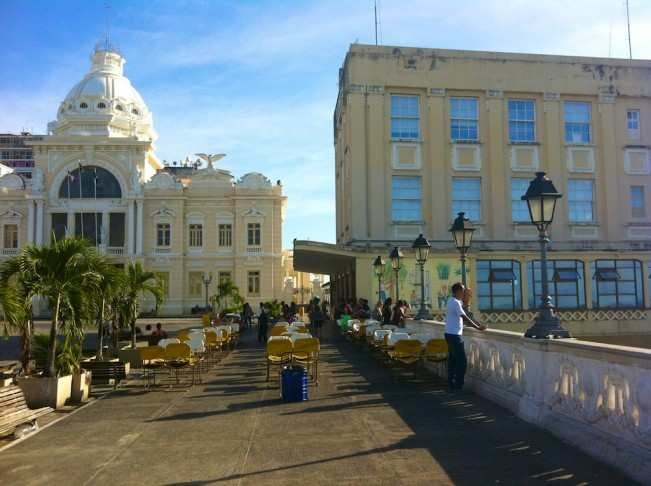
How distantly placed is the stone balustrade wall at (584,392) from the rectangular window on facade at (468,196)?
22.7 m

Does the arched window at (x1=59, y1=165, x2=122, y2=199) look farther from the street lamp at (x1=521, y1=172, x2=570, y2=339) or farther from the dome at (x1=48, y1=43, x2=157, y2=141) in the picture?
the street lamp at (x1=521, y1=172, x2=570, y2=339)

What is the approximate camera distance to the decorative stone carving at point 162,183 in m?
59.9

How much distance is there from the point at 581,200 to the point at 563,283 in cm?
562

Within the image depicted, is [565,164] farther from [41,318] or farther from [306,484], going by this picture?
[41,318]

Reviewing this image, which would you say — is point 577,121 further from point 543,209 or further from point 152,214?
point 152,214

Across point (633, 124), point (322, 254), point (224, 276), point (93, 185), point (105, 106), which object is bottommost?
point (224, 276)

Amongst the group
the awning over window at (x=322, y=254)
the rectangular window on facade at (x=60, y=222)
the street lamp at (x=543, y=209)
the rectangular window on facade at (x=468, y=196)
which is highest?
the rectangular window on facade at (x=60, y=222)

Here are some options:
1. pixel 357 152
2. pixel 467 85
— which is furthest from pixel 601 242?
pixel 357 152

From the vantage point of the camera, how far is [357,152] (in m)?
30.6

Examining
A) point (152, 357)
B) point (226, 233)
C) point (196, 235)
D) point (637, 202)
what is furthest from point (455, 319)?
point (196, 235)

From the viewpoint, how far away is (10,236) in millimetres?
60281

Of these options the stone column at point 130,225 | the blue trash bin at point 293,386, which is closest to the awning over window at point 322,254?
the blue trash bin at point 293,386

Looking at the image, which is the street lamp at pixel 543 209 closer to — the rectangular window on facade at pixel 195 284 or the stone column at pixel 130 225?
the rectangular window on facade at pixel 195 284

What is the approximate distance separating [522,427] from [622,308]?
24.8m
